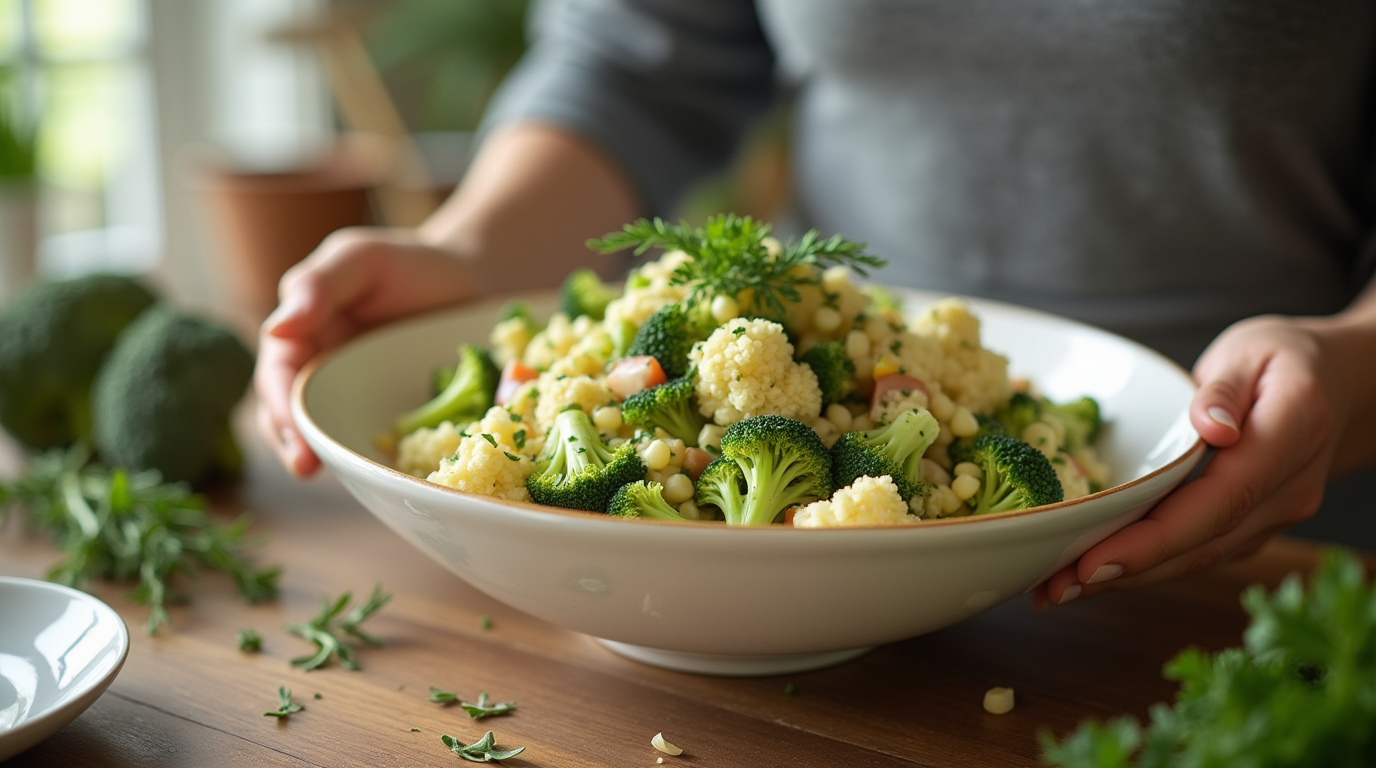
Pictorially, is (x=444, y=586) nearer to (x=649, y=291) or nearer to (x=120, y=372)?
(x=649, y=291)

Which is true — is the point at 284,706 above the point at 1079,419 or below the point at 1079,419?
below

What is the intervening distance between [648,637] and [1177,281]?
1183 mm

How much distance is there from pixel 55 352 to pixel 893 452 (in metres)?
1.22

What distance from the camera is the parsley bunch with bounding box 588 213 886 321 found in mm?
1112

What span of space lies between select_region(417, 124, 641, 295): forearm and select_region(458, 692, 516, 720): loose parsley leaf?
0.81 m

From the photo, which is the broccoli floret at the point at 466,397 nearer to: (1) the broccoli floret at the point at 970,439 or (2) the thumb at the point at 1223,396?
(1) the broccoli floret at the point at 970,439

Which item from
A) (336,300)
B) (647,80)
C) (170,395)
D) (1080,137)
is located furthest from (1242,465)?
(647,80)

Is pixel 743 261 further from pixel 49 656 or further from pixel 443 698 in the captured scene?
pixel 49 656

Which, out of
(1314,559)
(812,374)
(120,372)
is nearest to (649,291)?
(812,374)

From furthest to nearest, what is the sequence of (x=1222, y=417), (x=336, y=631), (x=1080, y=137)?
(x=1080, y=137)
(x=336, y=631)
(x=1222, y=417)

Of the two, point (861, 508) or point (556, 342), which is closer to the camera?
point (861, 508)

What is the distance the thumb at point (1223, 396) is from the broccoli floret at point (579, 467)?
0.53m

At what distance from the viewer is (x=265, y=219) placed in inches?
100

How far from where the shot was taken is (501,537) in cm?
86
